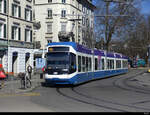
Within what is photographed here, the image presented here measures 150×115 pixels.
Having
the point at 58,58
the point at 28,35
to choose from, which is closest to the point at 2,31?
the point at 28,35

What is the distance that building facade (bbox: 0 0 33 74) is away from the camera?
1254 inches

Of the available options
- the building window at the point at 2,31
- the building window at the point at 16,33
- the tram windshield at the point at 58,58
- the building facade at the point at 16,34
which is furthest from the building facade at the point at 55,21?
the tram windshield at the point at 58,58

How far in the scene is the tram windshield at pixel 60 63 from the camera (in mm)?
17531

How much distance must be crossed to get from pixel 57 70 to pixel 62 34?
35.5 m

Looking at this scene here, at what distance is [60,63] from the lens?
17.6 m

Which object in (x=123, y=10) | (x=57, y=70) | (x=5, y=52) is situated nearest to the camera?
(x=57, y=70)

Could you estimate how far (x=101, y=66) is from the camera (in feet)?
86.4

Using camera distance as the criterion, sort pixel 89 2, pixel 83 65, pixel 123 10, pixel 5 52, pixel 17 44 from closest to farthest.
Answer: pixel 83 65
pixel 5 52
pixel 17 44
pixel 123 10
pixel 89 2

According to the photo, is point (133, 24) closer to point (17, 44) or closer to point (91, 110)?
point (17, 44)

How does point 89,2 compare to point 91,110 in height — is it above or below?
above

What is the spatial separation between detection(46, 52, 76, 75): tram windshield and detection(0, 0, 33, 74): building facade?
14.6 metres

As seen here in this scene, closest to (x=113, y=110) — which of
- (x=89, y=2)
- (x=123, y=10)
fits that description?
(x=123, y=10)

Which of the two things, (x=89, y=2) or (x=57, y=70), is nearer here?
(x=57, y=70)

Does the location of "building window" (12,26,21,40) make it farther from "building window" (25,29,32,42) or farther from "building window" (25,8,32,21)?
"building window" (25,8,32,21)
